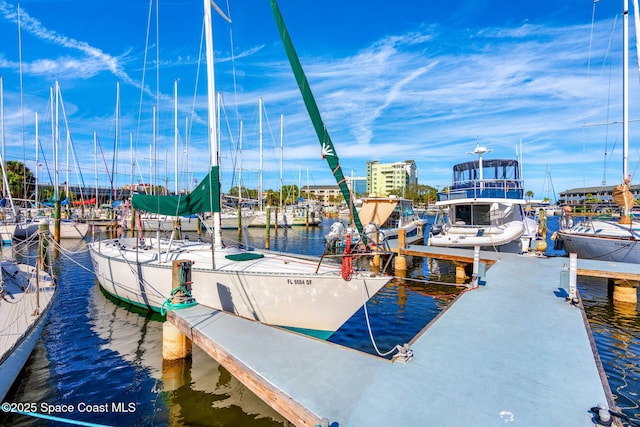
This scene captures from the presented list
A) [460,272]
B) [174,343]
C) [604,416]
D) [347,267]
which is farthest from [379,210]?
[604,416]

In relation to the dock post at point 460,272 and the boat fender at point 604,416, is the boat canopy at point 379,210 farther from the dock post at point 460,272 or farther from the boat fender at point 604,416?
the boat fender at point 604,416

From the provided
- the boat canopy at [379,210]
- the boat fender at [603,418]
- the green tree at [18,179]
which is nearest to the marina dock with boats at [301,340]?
the boat fender at [603,418]

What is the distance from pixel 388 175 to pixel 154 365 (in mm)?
151622

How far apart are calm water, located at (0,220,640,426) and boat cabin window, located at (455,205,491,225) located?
6.89 meters

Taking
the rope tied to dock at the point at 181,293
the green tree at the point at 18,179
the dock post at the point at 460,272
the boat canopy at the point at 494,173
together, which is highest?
the green tree at the point at 18,179

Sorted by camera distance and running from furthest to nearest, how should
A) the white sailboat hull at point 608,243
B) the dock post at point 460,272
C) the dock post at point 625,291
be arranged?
the dock post at point 460,272, the white sailboat hull at point 608,243, the dock post at point 625,291

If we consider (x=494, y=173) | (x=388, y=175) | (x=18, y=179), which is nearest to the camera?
(x=494, y=173)

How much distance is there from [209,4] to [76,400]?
10870 millimetres

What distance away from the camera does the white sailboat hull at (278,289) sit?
7.48 m

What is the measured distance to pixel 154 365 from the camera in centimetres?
763

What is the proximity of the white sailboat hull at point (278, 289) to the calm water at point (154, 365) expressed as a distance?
53.1 inches

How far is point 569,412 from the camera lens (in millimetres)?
3883

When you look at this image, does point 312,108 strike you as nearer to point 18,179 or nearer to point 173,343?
point 173,343

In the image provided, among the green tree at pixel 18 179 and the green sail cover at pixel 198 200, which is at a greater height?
the green tree at pixel 18 179
